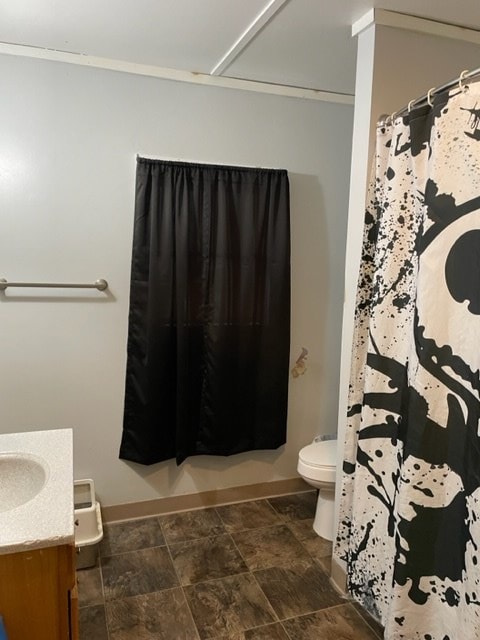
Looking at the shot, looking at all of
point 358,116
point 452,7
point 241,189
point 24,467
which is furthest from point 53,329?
point 452,7

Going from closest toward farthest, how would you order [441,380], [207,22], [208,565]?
[441,380]
[207,22]
[208,565]

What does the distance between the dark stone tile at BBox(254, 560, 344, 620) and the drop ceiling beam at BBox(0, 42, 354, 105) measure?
2329mm

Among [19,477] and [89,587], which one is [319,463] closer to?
[89,587]

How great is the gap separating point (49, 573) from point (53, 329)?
140 cm

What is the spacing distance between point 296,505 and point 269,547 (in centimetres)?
44

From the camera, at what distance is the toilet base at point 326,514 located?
2.42 m

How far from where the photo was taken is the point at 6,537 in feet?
3.39

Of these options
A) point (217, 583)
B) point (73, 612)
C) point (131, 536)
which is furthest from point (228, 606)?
point (73, 612)

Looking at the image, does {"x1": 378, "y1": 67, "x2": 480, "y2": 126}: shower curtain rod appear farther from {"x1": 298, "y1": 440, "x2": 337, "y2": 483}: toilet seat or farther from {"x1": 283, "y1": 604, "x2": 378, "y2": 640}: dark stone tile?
{"x1": 283, "y1": 604, "x2": 378, "y2": 640}: dark stone tile

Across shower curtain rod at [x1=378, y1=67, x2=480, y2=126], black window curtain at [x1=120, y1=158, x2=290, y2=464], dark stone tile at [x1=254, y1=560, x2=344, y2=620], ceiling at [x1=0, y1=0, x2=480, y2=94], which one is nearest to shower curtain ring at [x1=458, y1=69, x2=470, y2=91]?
shower curtain rod at [x1=378, y1=67, x2=480, y2=126]

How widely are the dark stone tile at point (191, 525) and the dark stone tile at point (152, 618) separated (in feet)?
1.30

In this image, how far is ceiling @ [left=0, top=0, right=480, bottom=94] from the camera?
1687mm

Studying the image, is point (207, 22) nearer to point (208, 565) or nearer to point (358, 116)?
point (358, 116)

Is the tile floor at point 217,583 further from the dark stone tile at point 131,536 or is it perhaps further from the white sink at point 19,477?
the white sink at point 19,477
